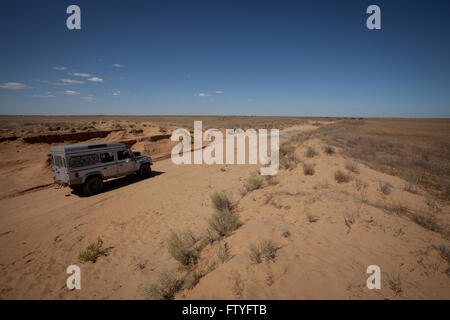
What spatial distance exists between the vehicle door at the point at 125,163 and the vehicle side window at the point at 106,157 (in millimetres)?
372

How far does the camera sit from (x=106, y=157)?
371 inches

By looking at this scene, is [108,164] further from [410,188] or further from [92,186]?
[410,188]

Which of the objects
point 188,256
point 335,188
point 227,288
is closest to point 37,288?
point 188,256

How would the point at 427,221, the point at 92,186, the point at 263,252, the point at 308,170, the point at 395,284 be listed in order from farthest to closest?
1. the point at 92,186
2. the point at 308,170
3. the point at 427,221
4. the point at 263,252
5. the point at 395,284

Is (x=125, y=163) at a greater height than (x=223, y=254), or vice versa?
(x=125, y=163)

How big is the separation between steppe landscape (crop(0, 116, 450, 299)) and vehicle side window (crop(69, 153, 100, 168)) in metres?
1.60

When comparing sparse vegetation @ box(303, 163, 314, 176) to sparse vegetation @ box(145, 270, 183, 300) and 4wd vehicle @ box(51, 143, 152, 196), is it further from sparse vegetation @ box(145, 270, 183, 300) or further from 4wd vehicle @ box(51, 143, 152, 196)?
4wd vehicle @ box(51, 143, 152, 196)

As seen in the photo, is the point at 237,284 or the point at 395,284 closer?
the point at 395,284

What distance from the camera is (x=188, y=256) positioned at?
4352 millimetres

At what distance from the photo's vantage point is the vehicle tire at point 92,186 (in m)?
8.66

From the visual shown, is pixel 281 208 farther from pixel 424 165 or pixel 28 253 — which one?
pixel 424 165

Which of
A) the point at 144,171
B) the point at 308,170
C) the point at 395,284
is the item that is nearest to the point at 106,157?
the point at 144,171

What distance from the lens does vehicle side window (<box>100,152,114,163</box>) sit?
9.22 meters

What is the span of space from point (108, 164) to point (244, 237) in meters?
8.18
